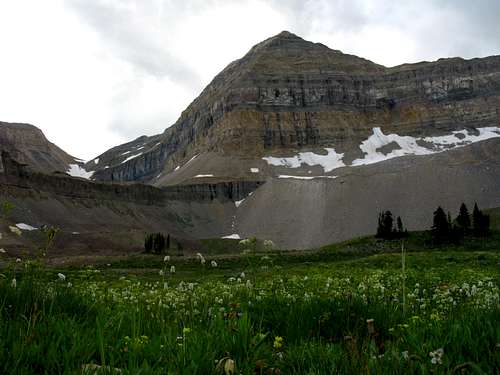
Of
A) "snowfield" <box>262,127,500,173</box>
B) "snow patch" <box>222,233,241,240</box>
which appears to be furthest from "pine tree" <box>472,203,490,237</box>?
"snowfield" <box>262,127,500,173</box>

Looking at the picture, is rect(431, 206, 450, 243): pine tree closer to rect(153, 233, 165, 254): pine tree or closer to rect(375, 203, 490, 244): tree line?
rect(375, 203, 490, 244): tree line

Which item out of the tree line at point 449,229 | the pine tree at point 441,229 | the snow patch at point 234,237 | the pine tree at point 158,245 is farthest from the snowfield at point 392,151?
the pine tree at point 441,229

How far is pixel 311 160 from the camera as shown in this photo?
175 metres

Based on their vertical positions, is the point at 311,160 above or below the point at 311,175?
above

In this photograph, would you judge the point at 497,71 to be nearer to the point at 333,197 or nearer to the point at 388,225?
the point at 333,197

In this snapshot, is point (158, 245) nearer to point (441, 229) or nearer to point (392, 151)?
point (441, 229)

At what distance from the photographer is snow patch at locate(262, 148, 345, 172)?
17038 cm

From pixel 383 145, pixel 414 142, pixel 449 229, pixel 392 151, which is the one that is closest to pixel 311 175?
pixel 392 151

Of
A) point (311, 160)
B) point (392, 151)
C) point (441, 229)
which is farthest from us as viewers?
point (392, 151)

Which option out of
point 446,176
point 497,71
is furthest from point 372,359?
point 497,71

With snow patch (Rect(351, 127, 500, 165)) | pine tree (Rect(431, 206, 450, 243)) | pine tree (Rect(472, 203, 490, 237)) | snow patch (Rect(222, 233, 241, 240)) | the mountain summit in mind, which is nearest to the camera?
pine tree (Rect(431, 206, 450, 243))

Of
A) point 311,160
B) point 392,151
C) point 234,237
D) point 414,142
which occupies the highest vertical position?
point 414,142

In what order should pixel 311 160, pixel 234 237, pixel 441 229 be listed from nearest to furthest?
pixel 441 229 → pixel 234 237 → pixel 311 160

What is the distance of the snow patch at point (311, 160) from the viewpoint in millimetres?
170375
